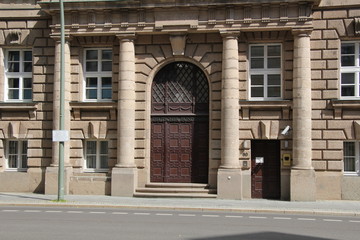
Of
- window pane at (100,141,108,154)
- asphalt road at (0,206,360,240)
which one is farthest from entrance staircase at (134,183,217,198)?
asphalt road at (0,206,360,240)

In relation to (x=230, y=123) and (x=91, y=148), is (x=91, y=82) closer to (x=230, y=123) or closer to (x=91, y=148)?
(x=91, y=148)

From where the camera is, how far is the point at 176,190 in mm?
22484

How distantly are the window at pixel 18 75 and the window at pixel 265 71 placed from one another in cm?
1029

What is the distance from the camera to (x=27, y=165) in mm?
24203

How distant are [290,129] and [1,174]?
1316cm

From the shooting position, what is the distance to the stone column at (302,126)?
2161 cm

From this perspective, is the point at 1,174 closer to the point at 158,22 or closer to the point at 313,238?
the point at 158,22

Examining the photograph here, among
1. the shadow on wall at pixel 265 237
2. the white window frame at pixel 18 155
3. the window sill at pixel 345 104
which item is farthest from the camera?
the white window frame at pixel 18 155

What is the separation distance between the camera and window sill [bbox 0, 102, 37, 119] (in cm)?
2398

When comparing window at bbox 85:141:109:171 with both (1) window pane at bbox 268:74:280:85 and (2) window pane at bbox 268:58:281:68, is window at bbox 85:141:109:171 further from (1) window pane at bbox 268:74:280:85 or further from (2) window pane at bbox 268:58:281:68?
(2) window pane at bbox 268:58:281:68

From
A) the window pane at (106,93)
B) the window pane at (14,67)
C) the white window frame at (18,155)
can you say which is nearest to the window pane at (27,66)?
the window pane at (14,67)

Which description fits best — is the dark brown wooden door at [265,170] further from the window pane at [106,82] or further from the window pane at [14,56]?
the window pane at [14,56]

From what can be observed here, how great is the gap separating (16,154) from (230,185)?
1020 cm

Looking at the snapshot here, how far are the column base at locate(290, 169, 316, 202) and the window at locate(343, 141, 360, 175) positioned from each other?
1.80m
